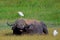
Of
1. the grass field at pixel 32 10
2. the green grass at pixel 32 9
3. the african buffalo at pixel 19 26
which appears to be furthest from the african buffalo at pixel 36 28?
the green grass at pixel 32 9

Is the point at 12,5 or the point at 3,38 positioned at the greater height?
the point at 12,5

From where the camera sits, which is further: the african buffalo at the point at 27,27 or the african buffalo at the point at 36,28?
the african buffalo at the point at 36,28

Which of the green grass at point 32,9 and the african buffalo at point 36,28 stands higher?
the green grass at point 32,9

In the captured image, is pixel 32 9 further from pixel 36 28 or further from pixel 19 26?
pixel 19 26

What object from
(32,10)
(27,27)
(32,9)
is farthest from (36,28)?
(32,9)

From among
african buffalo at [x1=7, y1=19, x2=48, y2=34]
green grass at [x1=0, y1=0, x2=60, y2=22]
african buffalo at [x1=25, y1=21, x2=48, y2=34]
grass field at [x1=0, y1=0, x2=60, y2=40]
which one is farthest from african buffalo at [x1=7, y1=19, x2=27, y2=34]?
green grass at [x1=0, y1=0, x2=60, y2=22]

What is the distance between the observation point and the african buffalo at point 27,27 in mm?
12844

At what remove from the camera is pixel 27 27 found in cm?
1298

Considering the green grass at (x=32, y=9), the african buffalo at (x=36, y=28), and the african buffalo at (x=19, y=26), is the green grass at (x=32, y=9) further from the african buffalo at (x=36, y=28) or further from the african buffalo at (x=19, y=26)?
the african buffalo at (x=19, y=26)

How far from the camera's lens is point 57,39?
11695 millimetres

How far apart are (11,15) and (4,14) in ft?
1.90

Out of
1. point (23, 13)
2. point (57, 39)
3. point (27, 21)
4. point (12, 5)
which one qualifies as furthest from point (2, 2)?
point (57, 39)

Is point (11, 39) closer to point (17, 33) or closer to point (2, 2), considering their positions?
point (17, 33)

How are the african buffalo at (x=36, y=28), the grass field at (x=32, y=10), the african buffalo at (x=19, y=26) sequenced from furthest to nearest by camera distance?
the grass field at (x=32, y=10) → the african buffalo at (x=36, y=28) → the african buffalo at (x=19, y=26)
